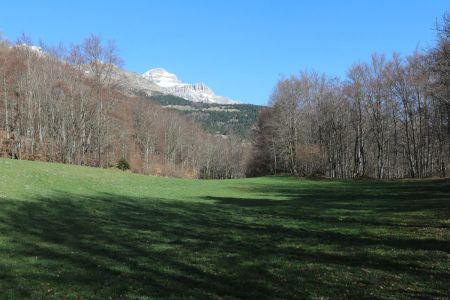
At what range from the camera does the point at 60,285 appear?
903 cm

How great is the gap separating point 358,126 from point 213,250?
6488 centimetres

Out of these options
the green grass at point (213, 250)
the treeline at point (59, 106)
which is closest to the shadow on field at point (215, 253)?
the green grass at point (213, 250)

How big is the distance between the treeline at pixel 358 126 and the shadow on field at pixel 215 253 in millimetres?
45723

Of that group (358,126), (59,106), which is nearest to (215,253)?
(59,106)

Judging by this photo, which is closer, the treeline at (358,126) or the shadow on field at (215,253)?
the shadow on field at (215,253)

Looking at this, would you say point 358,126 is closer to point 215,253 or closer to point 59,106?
point 59,106

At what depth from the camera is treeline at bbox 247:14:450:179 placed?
6384cm

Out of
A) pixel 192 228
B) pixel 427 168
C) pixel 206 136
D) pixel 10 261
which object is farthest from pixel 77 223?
pixel 206 136

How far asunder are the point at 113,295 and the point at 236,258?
15.0ft

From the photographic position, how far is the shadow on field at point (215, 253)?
360 inches

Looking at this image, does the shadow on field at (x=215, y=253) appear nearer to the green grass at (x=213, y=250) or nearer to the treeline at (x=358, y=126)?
the green grass at (x=213, y=250)

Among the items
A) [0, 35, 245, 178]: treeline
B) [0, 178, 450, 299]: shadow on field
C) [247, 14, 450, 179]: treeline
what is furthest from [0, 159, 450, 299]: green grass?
[247, 14, 450, 179]: treeline

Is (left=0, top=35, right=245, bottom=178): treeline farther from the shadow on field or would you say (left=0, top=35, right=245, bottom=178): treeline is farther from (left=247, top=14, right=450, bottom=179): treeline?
the shadow on field

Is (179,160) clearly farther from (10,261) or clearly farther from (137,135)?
(10,261)
